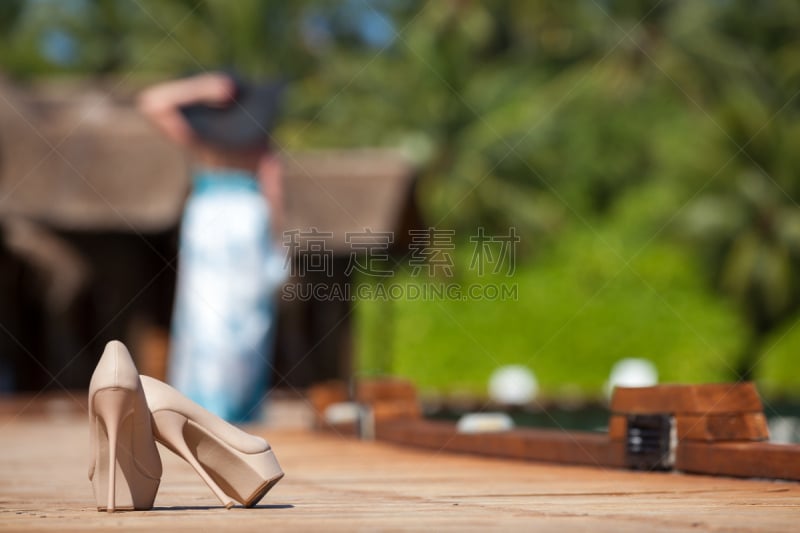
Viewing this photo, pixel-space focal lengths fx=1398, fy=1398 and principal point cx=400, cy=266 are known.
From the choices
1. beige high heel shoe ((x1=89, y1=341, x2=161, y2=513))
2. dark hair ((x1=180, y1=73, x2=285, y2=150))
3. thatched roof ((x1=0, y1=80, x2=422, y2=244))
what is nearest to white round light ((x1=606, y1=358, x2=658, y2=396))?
thatched roof ((x1=0, y1=80, x2=422, y2=244))

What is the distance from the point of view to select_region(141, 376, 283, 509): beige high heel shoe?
444 centimetres

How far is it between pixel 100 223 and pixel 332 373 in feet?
15.4

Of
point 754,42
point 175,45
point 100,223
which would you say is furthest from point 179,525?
point 754,42

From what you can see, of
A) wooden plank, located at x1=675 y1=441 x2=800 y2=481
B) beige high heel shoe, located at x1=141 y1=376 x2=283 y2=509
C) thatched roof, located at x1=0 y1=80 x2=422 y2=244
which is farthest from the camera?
thatched roof, located at x1=0 y1=80 x2=422 y2=244

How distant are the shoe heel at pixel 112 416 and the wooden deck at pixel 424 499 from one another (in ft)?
0.31

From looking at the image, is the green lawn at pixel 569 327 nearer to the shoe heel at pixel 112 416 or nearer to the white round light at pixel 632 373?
the white round light at pixel 632 373

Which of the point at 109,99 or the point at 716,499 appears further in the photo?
the point at 109,99

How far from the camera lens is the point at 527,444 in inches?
283

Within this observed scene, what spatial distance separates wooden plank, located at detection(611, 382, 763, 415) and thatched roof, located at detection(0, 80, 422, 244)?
9.10 m

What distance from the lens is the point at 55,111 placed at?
16.0m

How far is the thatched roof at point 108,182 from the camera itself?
14.6 metres

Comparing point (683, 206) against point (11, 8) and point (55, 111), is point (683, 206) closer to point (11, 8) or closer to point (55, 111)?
point (55, 111)

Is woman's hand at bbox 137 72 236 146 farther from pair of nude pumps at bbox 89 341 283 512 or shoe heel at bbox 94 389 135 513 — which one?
shoe heel at bbox 94 389 135 513

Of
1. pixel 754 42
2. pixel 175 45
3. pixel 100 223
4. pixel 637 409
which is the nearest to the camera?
pixel 637 409
